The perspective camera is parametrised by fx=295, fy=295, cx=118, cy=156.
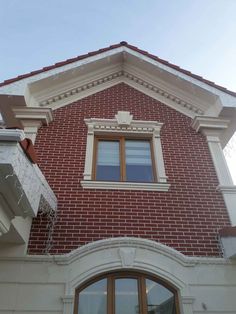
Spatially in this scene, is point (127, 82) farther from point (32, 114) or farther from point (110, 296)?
point (110, 296)

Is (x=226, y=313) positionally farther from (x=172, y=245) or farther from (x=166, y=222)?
(x=166, y=222)

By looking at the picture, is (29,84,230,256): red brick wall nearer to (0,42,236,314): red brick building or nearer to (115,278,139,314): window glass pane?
(0,42,236,314): red brick building

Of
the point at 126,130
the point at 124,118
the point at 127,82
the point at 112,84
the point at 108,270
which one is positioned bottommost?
the point at 108,270

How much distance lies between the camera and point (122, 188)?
5.46 meters

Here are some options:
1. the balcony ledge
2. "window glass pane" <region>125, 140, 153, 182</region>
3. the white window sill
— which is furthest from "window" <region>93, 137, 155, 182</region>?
the balcony ledge

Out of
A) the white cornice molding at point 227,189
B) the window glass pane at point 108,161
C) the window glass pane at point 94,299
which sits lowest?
the window glass pane at point 94,299

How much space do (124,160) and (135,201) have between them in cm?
113

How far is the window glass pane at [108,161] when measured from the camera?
5878 mm

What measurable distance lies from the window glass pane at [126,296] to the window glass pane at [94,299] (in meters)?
0.19

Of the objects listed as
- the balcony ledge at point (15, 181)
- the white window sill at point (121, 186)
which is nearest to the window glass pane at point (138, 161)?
the white window sill at point (121, 186)

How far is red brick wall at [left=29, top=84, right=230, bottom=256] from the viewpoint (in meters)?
4.88

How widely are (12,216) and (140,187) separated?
249cm

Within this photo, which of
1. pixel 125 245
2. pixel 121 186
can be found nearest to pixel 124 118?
pixel 121 186

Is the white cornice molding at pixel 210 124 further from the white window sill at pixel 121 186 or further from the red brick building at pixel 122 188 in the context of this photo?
the white window sill at pixel 121 186
